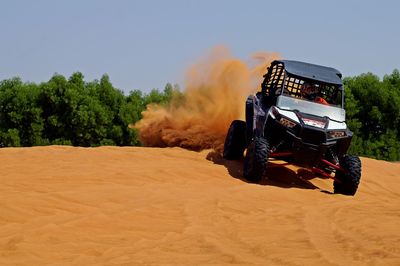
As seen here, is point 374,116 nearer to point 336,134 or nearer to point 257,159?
point 336,134

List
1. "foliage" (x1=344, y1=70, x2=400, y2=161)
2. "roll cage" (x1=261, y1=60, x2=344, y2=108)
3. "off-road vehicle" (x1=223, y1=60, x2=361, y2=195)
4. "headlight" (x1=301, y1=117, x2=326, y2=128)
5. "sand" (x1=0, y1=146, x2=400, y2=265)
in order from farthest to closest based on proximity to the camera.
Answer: "foliage" (x1=344, y1=70, x2=400, y2=161) < "roll cage" (x1=261, y1=60, x2=344, y2=108) < "headlight" (x1=301, y1=117, x2=326, y2=128) < "off-road vehicle" (x1=223, y1=60, x2=361, y2=195) < "sand" (x1=0, y1=146, x2=400, y2=265)

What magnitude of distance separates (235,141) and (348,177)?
2840mm

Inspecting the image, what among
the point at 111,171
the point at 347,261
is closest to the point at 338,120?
the point at 111,171

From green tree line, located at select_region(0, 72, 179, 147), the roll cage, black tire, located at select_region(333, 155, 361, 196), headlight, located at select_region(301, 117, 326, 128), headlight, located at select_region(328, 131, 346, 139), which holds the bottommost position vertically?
green tree line, located at select_region(0, 72, 179, 147)

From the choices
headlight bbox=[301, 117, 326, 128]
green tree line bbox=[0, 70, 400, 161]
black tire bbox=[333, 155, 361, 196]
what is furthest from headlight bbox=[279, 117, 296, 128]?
green tree line bbox=[0, 70, 400, 161]

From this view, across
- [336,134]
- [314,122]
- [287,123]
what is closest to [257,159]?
[287,123]

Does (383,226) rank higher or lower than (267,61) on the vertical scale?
lower

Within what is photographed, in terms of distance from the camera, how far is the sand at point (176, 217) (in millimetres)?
6406

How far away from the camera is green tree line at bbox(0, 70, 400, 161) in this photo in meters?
37.1

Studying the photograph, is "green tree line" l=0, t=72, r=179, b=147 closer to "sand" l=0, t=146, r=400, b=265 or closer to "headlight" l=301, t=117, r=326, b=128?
"sand" l=0, t=146, r=400, b=265

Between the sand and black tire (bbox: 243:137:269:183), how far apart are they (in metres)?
0.39

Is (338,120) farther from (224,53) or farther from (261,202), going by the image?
(224,53)

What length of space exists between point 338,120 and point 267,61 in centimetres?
470

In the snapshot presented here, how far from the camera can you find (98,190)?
9.70 meters
